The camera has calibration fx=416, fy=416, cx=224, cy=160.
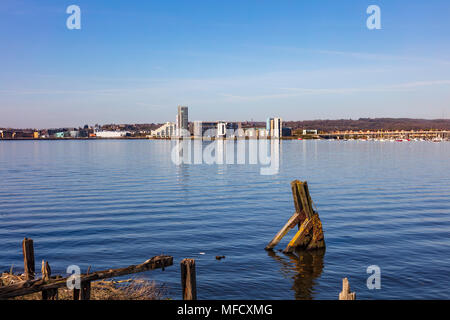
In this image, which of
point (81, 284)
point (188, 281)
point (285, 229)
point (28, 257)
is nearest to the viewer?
point (188, 281)

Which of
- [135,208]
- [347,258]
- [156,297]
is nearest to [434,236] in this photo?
[347,258]

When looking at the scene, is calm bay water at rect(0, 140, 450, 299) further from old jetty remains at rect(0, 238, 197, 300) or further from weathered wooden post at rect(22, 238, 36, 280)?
old jetty remains at rect(0, 238, 197, 300)

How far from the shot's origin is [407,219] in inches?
1260

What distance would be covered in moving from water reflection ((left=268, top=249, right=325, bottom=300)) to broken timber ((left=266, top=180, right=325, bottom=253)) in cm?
44

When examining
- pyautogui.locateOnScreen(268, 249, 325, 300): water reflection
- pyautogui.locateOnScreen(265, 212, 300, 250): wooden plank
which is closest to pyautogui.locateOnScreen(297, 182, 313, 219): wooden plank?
pyautogui.locateOnScreen(265, 212, 300, 250): wooden plank

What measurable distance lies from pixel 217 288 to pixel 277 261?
15.5ft

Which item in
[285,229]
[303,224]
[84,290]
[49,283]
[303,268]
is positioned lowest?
[303,268]

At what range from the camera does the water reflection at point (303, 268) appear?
57.0 feet

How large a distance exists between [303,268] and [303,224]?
3225mm

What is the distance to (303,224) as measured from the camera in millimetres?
22766

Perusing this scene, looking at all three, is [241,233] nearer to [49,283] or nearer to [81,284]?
[81,284]

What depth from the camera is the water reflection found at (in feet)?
57.0

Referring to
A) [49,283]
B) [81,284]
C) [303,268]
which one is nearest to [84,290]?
[81,284]
